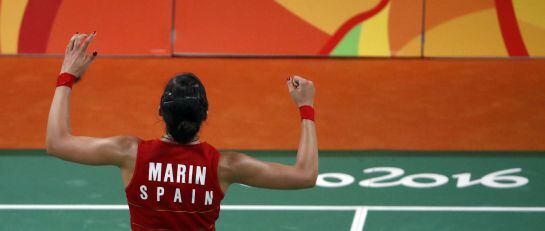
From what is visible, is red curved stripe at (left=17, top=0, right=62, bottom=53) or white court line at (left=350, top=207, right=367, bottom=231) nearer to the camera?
white court line at (left=350, top=207, right=367, bottom=231)

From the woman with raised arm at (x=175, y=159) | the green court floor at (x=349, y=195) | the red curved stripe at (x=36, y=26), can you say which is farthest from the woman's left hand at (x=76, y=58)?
the red curved stripe at (x=36, y=26)

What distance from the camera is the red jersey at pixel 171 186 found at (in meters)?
2.97

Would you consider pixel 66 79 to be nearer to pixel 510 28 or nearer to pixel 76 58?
pixel 76 58

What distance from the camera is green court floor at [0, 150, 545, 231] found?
18.9ft

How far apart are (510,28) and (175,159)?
5360mm

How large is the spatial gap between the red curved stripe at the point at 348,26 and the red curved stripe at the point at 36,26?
7.76 feet

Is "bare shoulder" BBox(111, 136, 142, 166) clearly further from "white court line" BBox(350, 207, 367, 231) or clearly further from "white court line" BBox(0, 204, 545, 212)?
"white court line" BBox(0, 204, 545, 212)

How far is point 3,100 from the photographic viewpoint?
23.9ft

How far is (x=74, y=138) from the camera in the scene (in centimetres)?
301

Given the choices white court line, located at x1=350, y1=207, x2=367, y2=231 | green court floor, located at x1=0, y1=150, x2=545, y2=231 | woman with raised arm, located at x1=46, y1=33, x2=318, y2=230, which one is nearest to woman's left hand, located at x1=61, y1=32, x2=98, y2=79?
woman with raised arm, located at x1=46, y1=33, x2=318, y2=230

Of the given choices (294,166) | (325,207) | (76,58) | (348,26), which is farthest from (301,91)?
(348,26)

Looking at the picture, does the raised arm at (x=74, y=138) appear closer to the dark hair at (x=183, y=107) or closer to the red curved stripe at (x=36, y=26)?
the dark hair at (x=183, y=107)

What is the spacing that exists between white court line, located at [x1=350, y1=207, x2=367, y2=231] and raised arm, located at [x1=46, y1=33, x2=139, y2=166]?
2.90 m

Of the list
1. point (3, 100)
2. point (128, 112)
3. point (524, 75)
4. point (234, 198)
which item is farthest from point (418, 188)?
point (3, 100)
